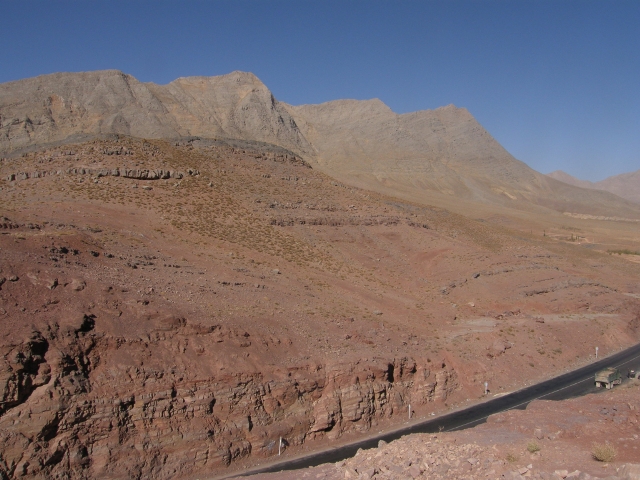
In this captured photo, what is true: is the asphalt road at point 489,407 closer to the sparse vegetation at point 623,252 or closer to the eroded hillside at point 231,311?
the eroded hillside at point 231,311

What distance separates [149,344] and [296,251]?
17916mm

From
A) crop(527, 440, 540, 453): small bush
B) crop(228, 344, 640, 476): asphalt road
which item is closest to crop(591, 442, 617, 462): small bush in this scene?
crop(527, 440, 540, 453): small bush

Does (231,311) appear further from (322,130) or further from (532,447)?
(322,130)

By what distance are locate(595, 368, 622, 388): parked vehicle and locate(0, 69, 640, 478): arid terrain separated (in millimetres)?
3159

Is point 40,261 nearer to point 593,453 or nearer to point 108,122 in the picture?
point 593,453

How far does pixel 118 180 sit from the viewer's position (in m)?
37.5

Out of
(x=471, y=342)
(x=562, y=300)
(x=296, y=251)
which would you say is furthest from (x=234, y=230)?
(x=562, y=300)

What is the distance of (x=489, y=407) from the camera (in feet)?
78.1

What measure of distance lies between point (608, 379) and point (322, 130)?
124m

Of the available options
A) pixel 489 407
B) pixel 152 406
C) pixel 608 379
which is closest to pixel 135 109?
pixel 489 407

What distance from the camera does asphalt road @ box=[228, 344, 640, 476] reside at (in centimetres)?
1872

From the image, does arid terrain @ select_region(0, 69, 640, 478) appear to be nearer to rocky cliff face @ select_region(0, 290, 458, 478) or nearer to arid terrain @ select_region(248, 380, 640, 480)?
rocky cliff face @ select_region(0, 290, 458, 478)

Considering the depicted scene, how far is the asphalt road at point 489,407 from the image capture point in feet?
61.4

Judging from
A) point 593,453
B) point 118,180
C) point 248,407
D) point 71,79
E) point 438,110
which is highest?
point 438,110
